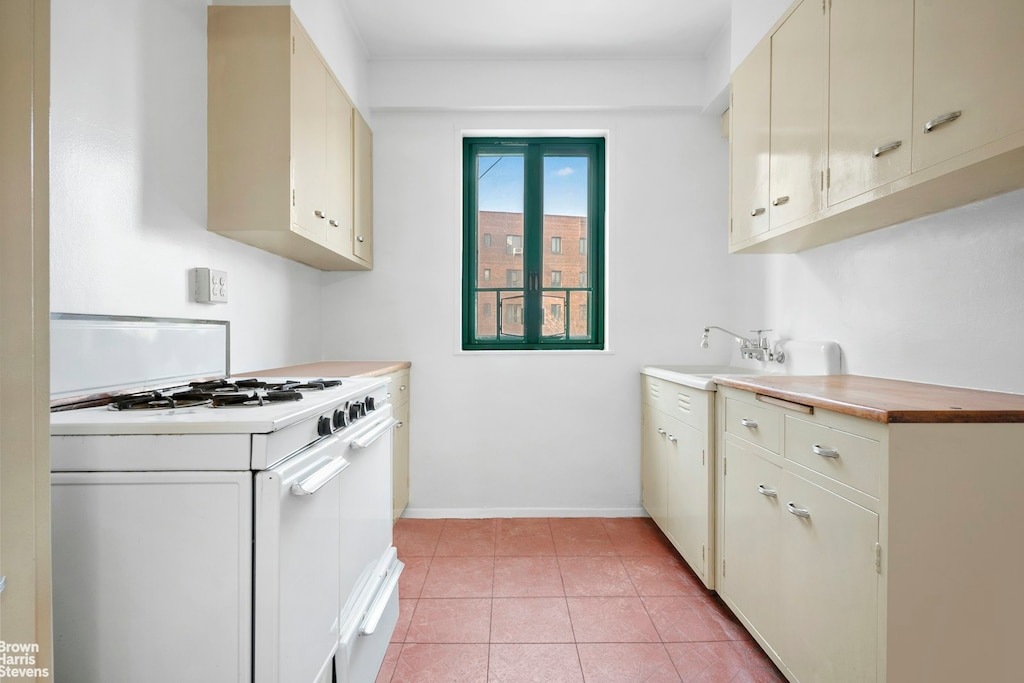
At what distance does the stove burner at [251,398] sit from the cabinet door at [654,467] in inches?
75.8

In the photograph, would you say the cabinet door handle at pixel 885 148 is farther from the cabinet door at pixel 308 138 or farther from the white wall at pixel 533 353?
the cabinet door at pixel 308 138

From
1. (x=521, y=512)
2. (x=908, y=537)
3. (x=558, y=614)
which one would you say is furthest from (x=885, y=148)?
(x=521, y=512)

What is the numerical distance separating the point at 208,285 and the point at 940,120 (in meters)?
2.28

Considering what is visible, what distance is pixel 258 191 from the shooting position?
6.50ft

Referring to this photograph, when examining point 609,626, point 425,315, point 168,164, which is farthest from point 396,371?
point 609,626

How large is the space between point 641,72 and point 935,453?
268 cm

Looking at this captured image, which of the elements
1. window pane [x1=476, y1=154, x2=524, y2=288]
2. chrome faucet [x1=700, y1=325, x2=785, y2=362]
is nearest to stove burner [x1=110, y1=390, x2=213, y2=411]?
window pane [x1=476, y1=154, x2=524, y2=288]

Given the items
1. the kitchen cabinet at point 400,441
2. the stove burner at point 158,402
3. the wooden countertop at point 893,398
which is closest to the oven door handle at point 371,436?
the stove burner at point 158,402

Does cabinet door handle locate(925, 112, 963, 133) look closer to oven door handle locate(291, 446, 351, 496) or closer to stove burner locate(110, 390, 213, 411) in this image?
oven door handle locate(291, 446, 351, 496)

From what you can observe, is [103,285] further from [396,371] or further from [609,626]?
[609,626]

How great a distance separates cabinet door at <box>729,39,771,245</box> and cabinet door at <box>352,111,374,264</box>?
1888mm

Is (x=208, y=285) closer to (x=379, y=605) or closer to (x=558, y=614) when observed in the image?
(x=379, y=605)

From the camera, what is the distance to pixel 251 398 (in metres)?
1.31

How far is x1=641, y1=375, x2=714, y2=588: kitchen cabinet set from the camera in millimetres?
2178
